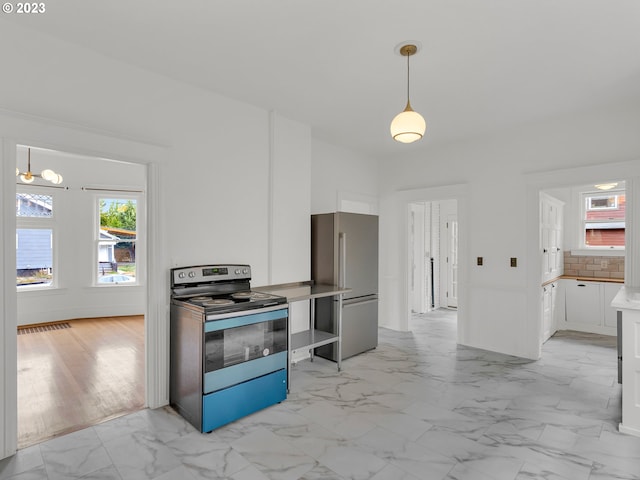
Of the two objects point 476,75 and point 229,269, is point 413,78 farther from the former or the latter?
point 229,269

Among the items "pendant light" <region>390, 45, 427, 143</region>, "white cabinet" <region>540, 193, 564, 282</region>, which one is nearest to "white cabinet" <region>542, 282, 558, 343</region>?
"white cabinet" <region>540, 193, 564, 282</region>

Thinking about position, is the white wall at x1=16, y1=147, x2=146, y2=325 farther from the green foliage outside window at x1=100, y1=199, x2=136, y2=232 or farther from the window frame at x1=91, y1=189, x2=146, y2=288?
the green foliage outside window at x1=100, y1=199, x2=136, y2=232

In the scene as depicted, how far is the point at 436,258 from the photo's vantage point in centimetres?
731

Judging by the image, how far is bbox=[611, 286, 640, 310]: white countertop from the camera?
2482mm

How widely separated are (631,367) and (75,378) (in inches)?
186

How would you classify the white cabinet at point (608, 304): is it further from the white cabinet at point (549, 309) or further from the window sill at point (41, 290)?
the window sill at point (41, 290)

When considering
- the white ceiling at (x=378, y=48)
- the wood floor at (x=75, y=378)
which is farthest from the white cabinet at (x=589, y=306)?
the wood floor at (x=75, y=378)

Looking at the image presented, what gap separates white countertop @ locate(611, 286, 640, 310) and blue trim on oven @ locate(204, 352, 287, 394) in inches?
99.5

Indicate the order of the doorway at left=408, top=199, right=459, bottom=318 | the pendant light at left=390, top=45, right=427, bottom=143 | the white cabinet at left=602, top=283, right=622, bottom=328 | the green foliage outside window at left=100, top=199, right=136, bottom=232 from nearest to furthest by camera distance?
the pendant light at left=390, top=45, right=427, bottom=143 < the white cabinet at left=602, top=283, right=622, bottom=328 < the green foliage outside window at left=100, top=199, right=136, bottom=232 < the doorway at left=408, top=199, right=459, bottom=318

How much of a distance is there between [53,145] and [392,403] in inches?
126

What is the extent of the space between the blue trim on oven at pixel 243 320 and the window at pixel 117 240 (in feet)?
15.5

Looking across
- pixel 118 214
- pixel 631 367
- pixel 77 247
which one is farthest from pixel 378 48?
pixel 77 247

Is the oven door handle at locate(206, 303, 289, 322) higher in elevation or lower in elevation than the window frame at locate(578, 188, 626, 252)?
lower

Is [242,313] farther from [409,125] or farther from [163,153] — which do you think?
[409,125]
